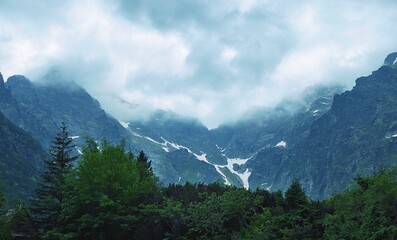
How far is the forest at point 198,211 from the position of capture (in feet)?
72.0

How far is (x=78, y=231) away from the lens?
28.7 m

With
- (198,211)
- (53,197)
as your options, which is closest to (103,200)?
(198,211)

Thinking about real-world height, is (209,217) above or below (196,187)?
below

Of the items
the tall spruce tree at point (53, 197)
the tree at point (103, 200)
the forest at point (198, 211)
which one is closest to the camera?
the forest at point (198, 211)

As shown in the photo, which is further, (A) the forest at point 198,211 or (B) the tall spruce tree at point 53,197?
(B) the tall spruce tree at point 53,197

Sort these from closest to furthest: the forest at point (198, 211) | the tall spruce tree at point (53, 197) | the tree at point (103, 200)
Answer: the forest at point (198, 211)
the tree at point (103, 200)
the tall spruce tree at point (53, 197)

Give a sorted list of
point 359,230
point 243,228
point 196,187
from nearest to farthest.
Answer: point 359,230
point 243,228
point 196,187

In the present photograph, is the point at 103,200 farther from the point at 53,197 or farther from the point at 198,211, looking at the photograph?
the point at 53,197

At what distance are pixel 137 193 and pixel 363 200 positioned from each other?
13.7 m

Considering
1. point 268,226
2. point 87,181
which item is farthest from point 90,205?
point 268,226

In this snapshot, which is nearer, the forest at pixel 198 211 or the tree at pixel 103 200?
the forest at pixel 198 211

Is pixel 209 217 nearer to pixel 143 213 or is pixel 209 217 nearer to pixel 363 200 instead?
pixel 143 213

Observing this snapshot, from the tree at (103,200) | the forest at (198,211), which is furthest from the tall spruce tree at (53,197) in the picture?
the tree at (103,200)

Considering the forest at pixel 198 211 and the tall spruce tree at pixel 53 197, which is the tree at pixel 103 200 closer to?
the forest at pixel 198 211
